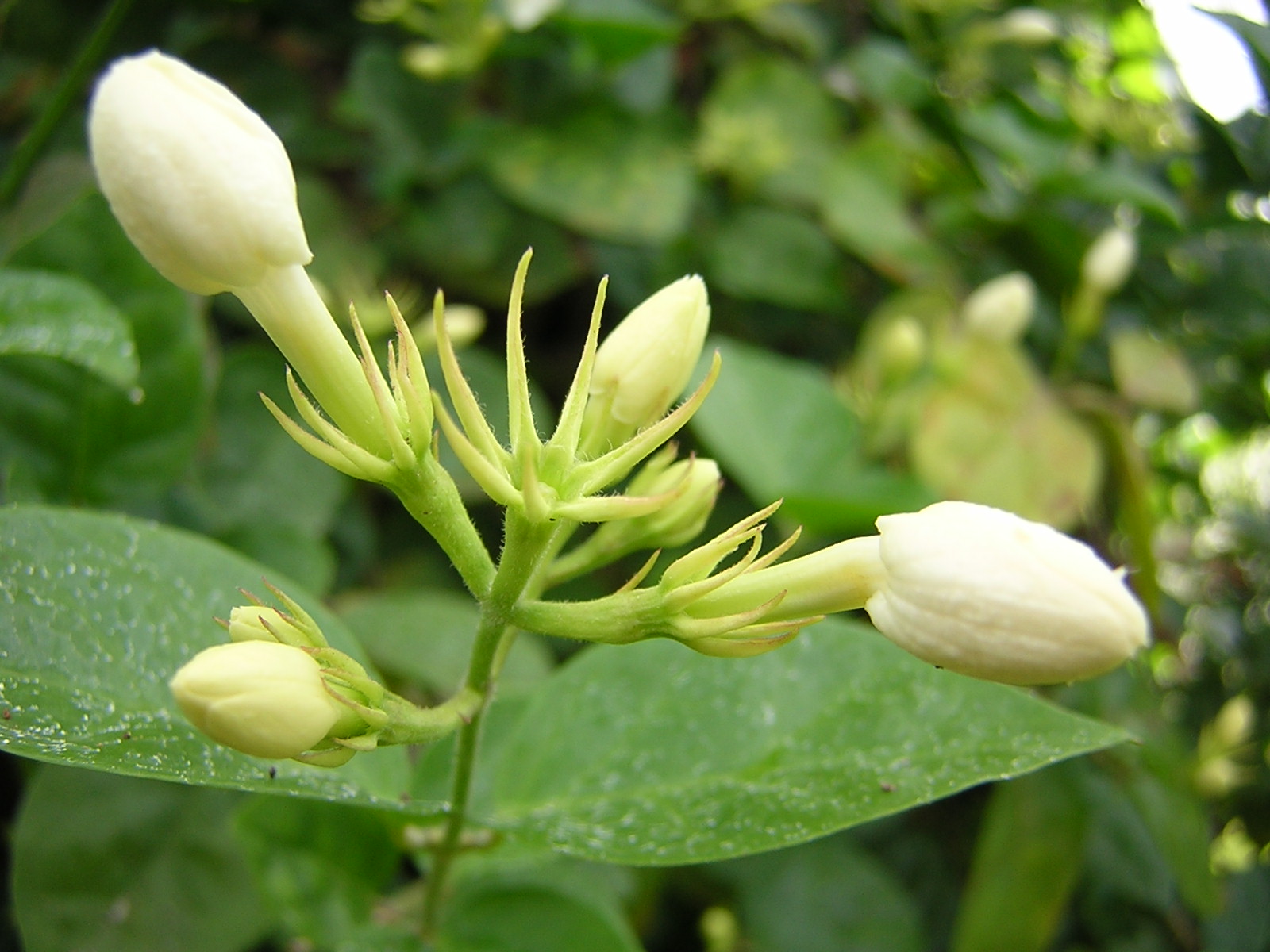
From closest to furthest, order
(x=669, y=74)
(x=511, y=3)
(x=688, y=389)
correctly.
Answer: (x=511, y=3)
(x=688, y=389)
(x=669, y=74)

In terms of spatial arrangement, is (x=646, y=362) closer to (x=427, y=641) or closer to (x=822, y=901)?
(x=427, y=641)

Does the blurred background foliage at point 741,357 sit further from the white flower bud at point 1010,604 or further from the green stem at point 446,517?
the white flower bud at point 1010,604

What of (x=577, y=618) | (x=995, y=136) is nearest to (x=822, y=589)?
(x=577, y=618)

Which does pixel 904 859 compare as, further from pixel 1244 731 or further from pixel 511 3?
pixel 511 3

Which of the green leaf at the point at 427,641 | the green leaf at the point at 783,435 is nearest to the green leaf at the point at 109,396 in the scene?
the green leaf at the point at 427,641

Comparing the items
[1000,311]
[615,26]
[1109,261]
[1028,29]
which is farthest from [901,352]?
[1028,29]

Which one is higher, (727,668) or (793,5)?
(793,5)

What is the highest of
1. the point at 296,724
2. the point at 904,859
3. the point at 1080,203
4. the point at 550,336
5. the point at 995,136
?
the point at 296,724

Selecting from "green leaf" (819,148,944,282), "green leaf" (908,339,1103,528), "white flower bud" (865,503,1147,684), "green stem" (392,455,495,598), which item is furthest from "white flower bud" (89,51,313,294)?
"green leaf" (819,148,944,282)
